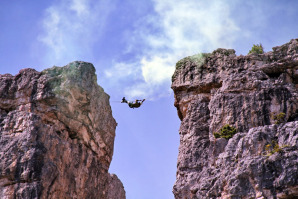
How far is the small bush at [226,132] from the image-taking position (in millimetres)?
46062

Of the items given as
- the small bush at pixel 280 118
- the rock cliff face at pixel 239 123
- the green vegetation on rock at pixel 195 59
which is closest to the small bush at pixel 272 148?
the rock cliff face at pixel 239 123

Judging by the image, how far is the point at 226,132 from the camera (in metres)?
46.3

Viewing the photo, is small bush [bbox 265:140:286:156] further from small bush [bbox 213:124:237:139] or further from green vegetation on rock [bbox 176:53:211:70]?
green vegetation on rock [bbox 176:53:211:70]

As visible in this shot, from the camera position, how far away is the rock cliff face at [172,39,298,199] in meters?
40.2

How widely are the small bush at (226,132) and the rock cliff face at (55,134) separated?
47.0 ft

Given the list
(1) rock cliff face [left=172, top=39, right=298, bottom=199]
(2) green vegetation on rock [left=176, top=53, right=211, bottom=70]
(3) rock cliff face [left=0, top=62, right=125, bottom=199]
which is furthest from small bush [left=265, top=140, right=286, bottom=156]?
(3) rock cliff face [left=0, top=62, right=125, bottom=199]

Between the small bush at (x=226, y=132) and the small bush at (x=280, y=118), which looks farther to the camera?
the small bush at (x=226, y=132)

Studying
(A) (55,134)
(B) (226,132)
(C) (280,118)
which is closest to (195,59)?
(B) (226,132)

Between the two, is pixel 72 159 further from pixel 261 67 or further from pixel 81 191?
pixel 261 67

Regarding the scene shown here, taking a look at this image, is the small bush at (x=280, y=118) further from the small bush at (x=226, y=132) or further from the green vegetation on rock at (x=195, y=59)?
the green vegetation on rock at (x=195, y=59)

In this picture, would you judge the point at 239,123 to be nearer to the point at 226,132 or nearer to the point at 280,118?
the point at 226,132

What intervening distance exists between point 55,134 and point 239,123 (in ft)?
53.9

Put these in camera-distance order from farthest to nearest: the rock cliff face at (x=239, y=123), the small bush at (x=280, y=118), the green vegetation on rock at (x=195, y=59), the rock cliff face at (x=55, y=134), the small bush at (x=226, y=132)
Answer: the green vegetation on rock at (x=195, y=59) < the rock cliff face at (x=55, y=134) < the small bush at (x=226, y=132) < the small bush at (x=280, y=118) < the rock cliff face at (x=239, y=123)

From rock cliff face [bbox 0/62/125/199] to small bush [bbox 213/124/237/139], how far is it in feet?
47.0
